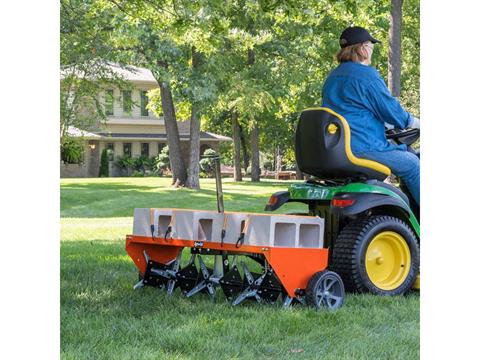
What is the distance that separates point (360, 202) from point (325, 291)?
0.66 metres

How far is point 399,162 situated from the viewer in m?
5.83

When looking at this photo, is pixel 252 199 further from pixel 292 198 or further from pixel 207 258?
pixel 292 198

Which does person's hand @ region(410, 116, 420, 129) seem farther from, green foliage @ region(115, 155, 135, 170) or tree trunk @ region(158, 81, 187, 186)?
green foliage @ region(115, 155, 135, 170)

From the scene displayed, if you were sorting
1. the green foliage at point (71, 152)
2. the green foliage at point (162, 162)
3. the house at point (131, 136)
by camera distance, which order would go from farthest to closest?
the house at point (131, 136) → the green foliage at point (162, 162) → the green foliage at point (71, 152)

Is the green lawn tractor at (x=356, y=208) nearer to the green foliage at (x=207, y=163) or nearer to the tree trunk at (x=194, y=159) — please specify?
the green foliage at (x=207, y=163)

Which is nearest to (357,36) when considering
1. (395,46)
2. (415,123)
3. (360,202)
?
(415,123)

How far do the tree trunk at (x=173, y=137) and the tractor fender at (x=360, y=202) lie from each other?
73.3 ft

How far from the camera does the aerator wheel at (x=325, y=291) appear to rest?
5.18 m

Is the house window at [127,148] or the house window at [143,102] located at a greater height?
the house window at [143,102]

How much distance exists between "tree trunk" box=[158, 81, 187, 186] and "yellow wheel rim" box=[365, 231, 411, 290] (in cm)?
2218

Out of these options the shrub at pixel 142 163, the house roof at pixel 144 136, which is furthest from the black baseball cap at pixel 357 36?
the house roof at pixel 144 136

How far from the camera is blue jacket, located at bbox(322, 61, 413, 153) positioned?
5.76 meters

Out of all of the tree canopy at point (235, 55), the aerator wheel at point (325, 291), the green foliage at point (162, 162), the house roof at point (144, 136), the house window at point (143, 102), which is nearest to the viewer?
the aerator wheel at point (325, 291)
